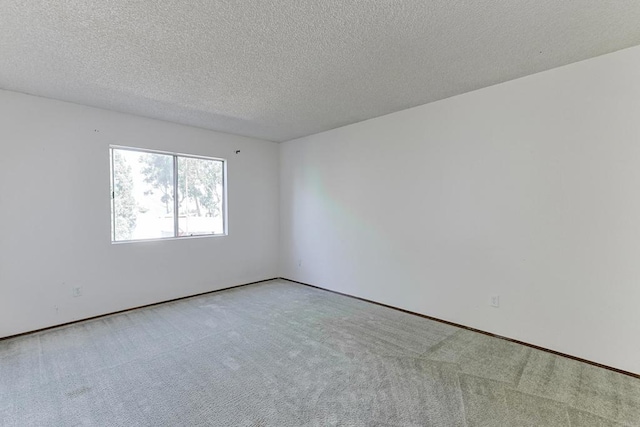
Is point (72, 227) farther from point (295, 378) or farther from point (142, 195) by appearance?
point (295, 378)

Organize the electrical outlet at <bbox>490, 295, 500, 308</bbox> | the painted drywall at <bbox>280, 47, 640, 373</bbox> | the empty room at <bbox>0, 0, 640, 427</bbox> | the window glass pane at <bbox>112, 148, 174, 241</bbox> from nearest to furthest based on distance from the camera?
the empty room at <bbox>0, 0, 640, 427</bbox> < the painted drywall at <bbox>280, 47, 640, 373</bbox> < the electrical outlet at <bbox>490, 295, 500, 308</bbox> < the window glass pane at <bbox>112, 148, 174, 241</bbox>

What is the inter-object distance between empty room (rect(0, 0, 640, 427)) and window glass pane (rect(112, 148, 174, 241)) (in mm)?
27

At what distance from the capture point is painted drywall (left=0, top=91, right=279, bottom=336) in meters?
3.05

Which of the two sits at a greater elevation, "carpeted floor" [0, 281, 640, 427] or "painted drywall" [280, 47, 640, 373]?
"painted drywall" [280, 47, 640, 373]

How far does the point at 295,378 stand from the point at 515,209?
99.8 inches

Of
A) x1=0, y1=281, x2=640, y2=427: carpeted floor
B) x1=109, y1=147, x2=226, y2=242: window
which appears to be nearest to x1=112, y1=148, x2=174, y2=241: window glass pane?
x1=109, y1=147, x2=226, y2=242: window

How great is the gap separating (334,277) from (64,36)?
3.95 m

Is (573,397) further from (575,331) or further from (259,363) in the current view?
(259,363)

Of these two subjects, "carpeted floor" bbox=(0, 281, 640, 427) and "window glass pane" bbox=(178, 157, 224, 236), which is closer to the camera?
"carpeted floor" bbox=(0, 281, 640, 427)

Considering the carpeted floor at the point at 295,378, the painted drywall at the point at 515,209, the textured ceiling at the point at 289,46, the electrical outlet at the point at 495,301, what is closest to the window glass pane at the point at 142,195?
the textured ceiling at the point at 289,46

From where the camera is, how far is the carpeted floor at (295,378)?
184cm

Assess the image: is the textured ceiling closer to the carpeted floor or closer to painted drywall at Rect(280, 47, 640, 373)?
painted drywall at Rect(280, 47, 640, 373)

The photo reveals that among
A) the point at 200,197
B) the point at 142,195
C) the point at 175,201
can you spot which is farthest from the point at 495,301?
the point at 142,195

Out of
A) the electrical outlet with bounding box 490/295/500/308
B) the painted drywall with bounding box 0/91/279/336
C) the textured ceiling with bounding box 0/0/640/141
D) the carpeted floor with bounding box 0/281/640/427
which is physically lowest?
the carpeted floor with bounding box 0/281/640/427
